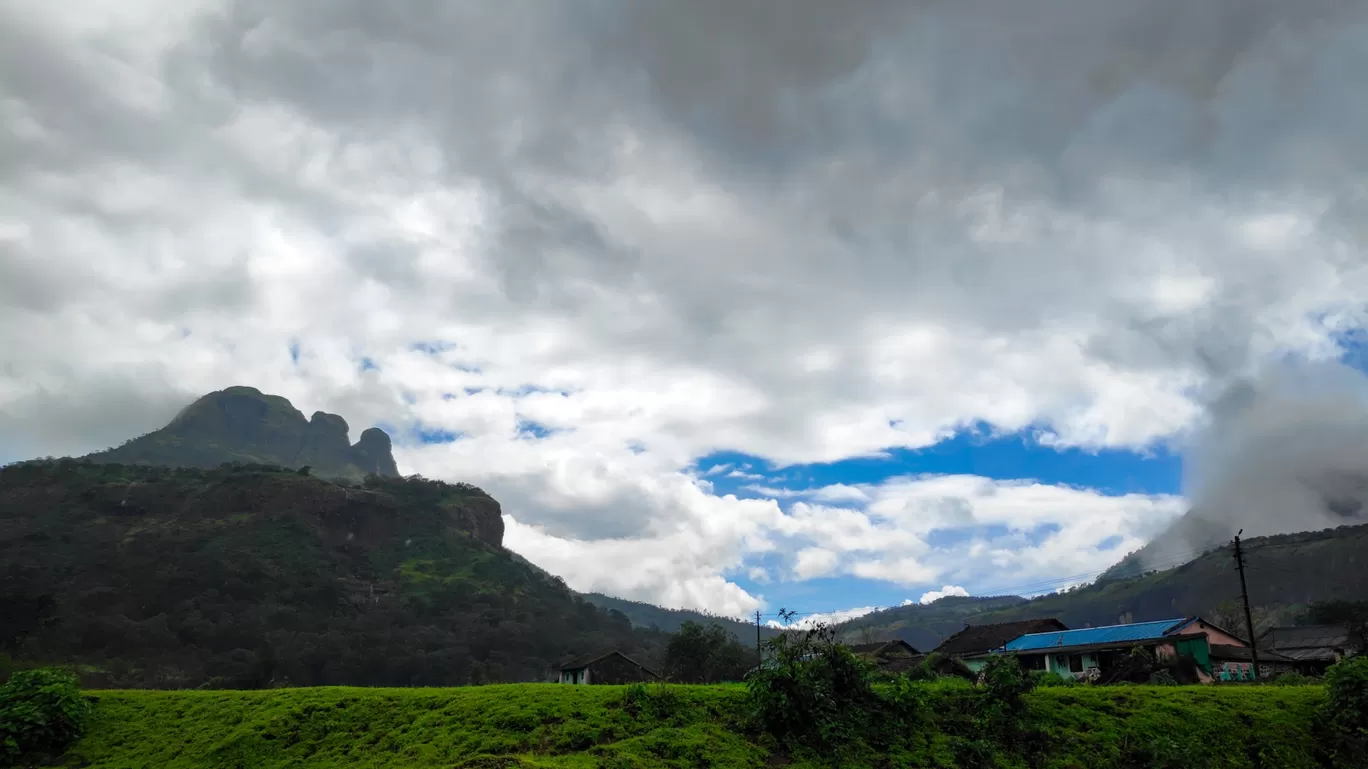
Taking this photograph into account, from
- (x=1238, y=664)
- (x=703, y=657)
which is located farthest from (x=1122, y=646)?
(x=703, y=657)

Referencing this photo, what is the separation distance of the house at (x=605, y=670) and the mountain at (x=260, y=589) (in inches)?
1496

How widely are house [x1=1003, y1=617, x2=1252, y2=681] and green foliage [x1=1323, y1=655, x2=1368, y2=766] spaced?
2157 cm

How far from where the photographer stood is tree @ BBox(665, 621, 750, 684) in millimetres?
82688

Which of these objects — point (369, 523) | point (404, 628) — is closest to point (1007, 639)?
point (404, 628)

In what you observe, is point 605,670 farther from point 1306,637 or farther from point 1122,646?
point 1306,637

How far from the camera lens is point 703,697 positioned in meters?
22.6

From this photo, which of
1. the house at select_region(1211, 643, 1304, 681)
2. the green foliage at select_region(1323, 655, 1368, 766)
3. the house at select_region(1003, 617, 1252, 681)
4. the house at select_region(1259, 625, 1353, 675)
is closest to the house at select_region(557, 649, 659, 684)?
the house at select_region(1003, 617, 1252, 681)

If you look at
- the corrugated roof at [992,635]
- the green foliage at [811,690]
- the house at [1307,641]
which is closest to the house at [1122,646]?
the corrugated roof at [992,635]

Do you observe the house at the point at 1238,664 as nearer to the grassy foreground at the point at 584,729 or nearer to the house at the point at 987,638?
the house at the point at 987,638

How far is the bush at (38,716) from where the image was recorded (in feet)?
70.9

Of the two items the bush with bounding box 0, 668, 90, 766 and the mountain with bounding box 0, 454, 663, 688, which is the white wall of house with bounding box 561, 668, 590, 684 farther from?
the bush with bounding box 0, 668, 90, 766

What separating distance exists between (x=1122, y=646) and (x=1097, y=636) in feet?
20.1

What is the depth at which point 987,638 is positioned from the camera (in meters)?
67.4

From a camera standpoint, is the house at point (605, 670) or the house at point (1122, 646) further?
the house at point (605, 670)
